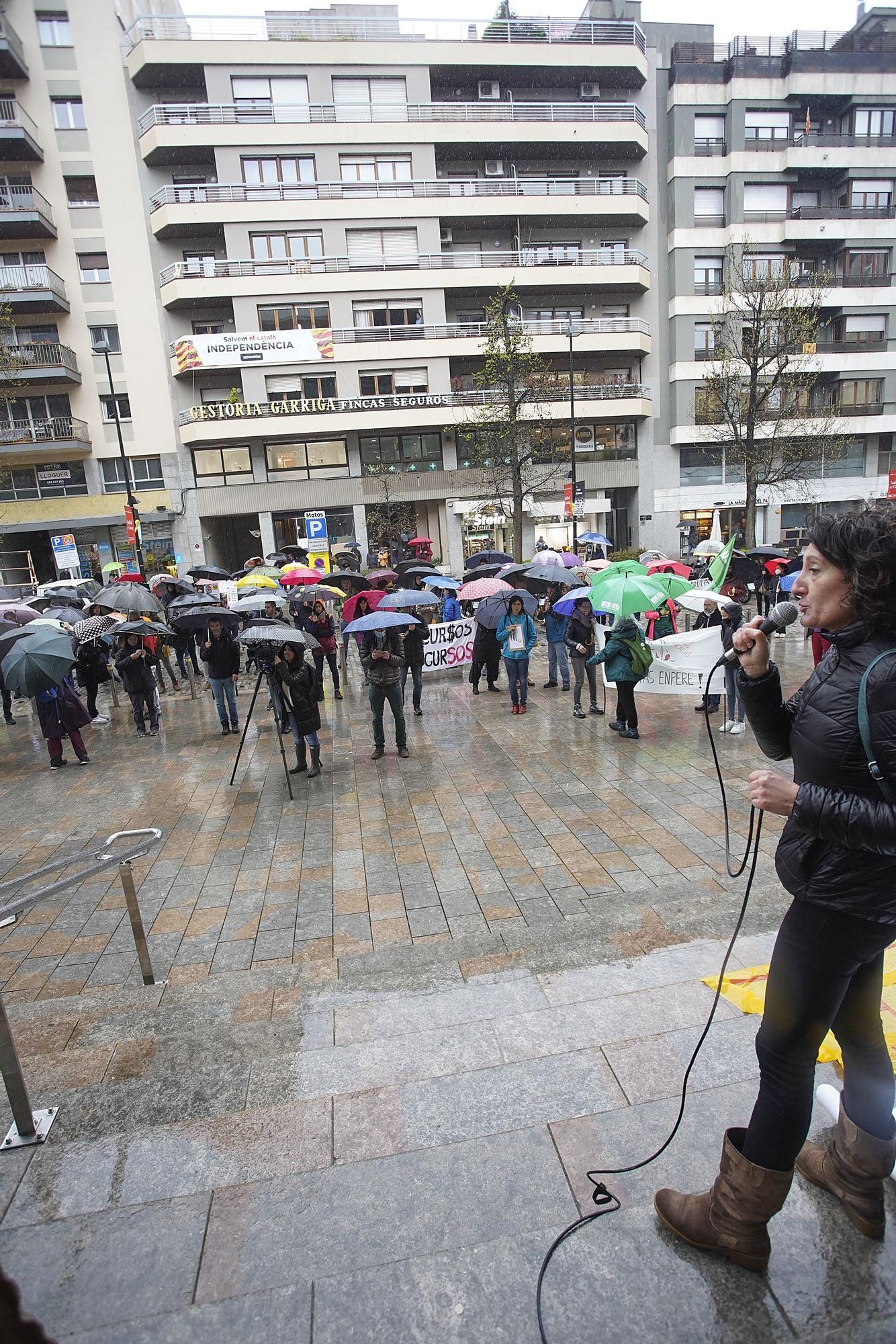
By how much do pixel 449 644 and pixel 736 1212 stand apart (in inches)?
416

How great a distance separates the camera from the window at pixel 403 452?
36125 mm

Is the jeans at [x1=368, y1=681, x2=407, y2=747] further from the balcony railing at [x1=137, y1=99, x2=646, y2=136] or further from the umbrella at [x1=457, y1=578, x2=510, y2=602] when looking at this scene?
the balcony railing at [x1=137, y1=99, x2=646, y2=136]

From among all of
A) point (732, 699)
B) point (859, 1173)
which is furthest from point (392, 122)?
point (859, 1173)

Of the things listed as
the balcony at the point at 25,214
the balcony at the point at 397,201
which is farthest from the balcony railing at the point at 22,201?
the balcony at the point at 397,201

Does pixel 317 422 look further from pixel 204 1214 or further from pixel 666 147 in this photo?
pixel 204 1214

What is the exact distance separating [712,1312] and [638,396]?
39.0 metres

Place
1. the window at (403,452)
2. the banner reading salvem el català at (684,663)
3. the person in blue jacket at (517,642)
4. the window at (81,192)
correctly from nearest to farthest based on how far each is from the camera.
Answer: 1. the banner reading salvem el català at (684,663)
2. the person in blue jacket at (517,642)
3. the window at (81,192)
4. the window at (403,452)

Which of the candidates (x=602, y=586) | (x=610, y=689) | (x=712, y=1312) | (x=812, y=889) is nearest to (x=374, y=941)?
(x=712, y=1312)

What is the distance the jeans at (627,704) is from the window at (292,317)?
3012cm

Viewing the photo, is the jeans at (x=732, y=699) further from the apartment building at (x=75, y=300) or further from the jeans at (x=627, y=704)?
the apartment building at (x=75, y=300)

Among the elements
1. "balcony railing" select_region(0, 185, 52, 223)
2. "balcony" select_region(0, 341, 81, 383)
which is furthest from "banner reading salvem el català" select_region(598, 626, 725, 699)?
"balcony railing" select_region(0, 185, 52, 223)

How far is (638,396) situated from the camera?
119 feet

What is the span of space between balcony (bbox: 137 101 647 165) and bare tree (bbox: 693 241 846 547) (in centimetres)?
867

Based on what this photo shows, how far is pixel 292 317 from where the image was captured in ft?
108
